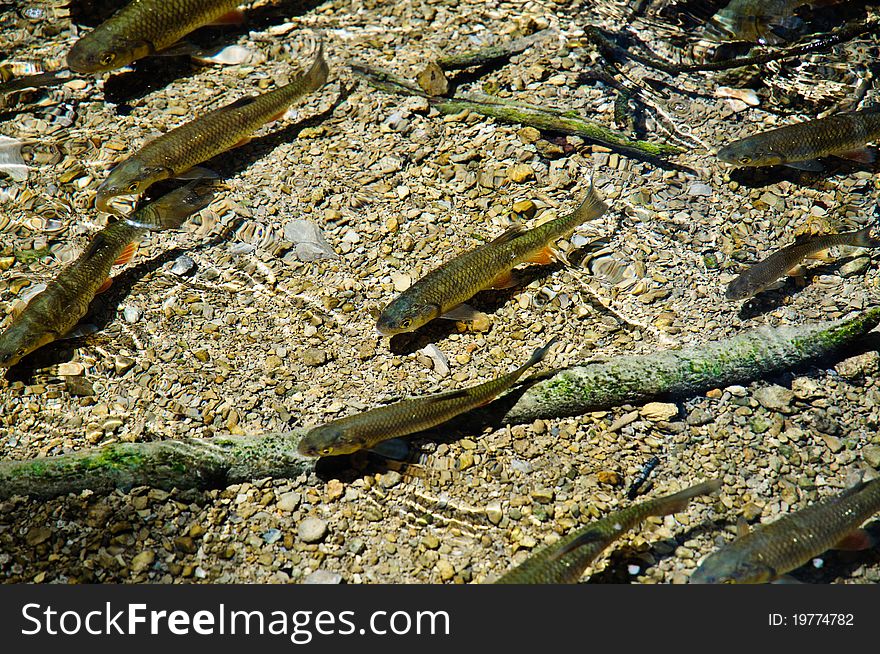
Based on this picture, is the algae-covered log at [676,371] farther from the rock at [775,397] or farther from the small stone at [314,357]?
the small stone at [314,357]

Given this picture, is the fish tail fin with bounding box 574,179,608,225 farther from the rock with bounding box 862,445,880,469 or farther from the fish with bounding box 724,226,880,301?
the rock with bounding box 862,445,880,469

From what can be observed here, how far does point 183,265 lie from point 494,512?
3046 mm

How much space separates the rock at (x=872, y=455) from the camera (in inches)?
161

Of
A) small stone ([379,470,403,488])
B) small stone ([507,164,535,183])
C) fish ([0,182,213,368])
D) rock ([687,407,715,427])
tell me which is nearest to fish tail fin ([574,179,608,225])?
small stone ([507,164,535,183])

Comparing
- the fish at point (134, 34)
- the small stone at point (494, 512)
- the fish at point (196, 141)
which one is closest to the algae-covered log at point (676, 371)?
the small stone at point (494, 512)

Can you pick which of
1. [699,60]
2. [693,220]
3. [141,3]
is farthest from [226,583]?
[699,60]

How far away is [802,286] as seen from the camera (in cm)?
493

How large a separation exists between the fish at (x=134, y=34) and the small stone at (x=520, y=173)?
Result: 3336 millimetres

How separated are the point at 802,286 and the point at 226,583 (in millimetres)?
4389

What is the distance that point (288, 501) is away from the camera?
4.09 m

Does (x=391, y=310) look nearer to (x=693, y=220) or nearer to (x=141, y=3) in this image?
(x=693, y=220)

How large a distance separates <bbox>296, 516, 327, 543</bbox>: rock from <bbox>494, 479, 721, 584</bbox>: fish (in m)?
1.07

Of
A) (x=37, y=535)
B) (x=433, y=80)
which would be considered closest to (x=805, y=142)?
(x=433, y=80)

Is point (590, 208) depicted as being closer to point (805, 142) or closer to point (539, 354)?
point (539, 354)
